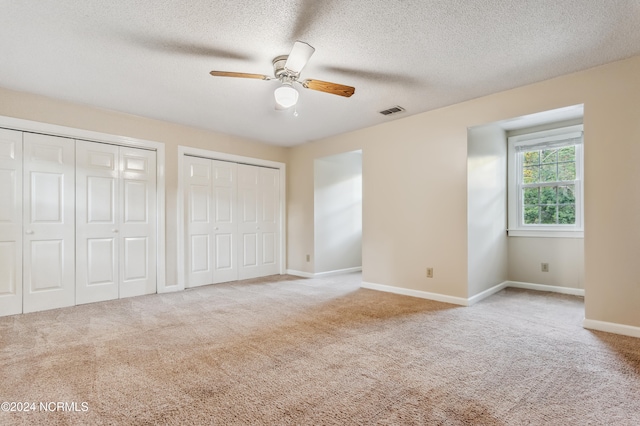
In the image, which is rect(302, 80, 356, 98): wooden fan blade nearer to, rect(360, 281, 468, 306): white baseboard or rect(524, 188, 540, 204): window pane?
rect(360, 281, 468, 306): white baseboard

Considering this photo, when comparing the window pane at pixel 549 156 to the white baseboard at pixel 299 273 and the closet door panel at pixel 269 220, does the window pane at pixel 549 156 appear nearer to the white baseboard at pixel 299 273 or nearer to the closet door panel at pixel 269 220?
the white baseboard at pixel 299 273

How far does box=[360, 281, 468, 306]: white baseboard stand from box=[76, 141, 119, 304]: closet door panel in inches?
138

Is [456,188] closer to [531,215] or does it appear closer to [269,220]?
[531,215]

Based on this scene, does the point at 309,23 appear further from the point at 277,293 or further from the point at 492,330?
the point at 277,293

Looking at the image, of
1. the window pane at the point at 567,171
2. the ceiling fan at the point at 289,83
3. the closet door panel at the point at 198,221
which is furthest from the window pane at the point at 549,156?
the closet door panel at the point at 198,221

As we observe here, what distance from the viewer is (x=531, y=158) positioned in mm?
4852

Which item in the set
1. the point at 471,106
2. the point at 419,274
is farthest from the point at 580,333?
the point at 471,106

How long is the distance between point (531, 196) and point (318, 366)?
4351 mm

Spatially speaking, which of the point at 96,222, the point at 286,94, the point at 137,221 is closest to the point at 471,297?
the point at 286,94

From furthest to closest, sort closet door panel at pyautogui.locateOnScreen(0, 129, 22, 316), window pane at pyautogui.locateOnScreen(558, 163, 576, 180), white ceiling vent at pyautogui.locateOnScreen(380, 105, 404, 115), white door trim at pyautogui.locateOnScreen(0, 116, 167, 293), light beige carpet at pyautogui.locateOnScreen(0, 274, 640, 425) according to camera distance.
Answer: window pane at pyautogui.locateOnScreen(558, 163, 576, 180) < white ceiling vent at pyautogui.locateOnScreen(380, 105, 404, 115) < white door trim at pyautogui.locateOnScreen(0, 116, 167, 293) < closet door panel at pyautogui.locateOnScreen(0, 129, 22, 316) < light beige carpet at pyautogui.locateOnScreen(0, 274, 640, 425)

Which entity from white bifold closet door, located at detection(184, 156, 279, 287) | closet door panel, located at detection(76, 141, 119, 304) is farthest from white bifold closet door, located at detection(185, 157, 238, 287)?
closet door panel, located at detection(76, 141, 119, 304)

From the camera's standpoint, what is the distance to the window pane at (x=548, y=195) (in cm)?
464

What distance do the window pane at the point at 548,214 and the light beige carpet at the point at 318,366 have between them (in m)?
1.51

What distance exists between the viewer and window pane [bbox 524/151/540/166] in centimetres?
480
